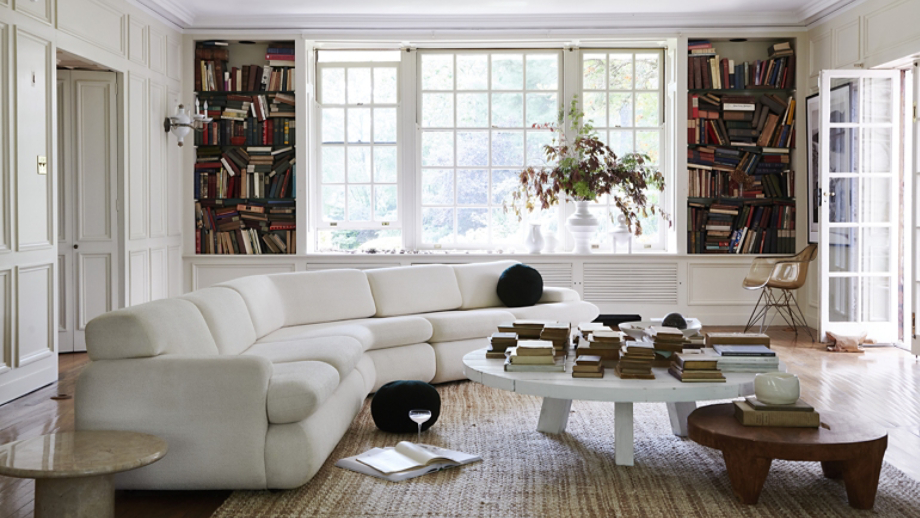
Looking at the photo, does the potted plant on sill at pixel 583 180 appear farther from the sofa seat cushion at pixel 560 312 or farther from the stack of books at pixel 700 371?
the stack of books at pixel 700 371

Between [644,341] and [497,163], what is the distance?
4.29m

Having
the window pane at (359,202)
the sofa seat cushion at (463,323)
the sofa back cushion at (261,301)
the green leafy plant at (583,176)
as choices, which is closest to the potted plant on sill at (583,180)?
the green leafy plant at (583,176)

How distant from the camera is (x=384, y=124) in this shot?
7633 mm

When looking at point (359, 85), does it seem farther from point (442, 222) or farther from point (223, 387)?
point (223, 387)

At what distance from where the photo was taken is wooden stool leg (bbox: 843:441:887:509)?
2.78 metres

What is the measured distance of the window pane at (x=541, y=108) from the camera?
7.60 m

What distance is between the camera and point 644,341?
3.60m

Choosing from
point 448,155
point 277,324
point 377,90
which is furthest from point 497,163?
point 277,324

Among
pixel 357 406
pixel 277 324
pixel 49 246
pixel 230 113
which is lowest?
pixel 357 406

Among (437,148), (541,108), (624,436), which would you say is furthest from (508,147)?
(624,436)

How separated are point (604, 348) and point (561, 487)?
2.39 ft

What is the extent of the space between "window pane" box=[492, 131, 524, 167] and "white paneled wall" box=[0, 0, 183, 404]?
9.96 feet

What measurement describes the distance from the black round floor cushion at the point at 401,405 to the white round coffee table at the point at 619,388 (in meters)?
0.29

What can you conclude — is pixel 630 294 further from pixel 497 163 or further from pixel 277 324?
pixel 277 324
